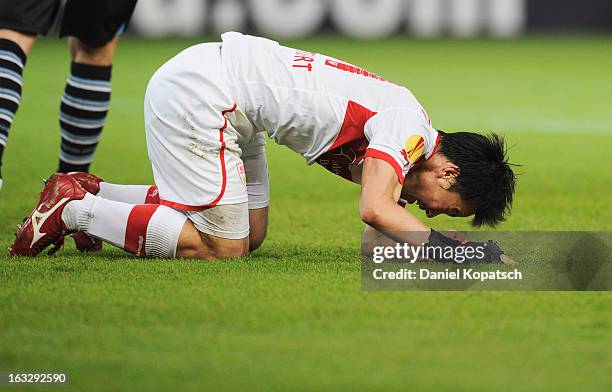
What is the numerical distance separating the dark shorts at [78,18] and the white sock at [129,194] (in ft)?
2.33

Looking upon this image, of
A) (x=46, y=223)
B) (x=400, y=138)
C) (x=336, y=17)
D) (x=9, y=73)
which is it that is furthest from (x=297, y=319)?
(x=336, y=17)

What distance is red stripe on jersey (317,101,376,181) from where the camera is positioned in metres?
4.52

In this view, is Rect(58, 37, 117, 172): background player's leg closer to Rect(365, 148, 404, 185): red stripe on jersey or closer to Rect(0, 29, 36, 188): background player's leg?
Rect(0, 29, 36, 188): background player's leg

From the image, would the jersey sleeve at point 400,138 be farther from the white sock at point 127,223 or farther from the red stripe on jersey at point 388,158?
the white sock at point 127,223

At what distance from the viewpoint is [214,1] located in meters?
16.0

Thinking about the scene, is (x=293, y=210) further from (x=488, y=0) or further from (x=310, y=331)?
(x=488, y=0)

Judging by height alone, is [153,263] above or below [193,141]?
below

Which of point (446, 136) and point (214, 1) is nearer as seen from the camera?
A: point (446, 136)

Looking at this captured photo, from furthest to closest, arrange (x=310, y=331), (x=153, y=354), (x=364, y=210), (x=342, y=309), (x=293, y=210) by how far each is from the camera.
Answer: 1. (x=293, y=210)
2. (x=364, y=210)
3. (x=342, y=309)
4. (x=310, y=331)
5. (x=153, y=354)

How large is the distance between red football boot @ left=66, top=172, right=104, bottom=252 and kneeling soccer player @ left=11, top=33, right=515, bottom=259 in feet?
0.55

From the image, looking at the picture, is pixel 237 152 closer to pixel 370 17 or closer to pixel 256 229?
pixel 256 229

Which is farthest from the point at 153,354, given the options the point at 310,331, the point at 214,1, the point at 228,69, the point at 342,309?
the point at 214,1

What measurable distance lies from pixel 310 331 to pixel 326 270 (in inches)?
37.2

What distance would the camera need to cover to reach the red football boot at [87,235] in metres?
4.89
